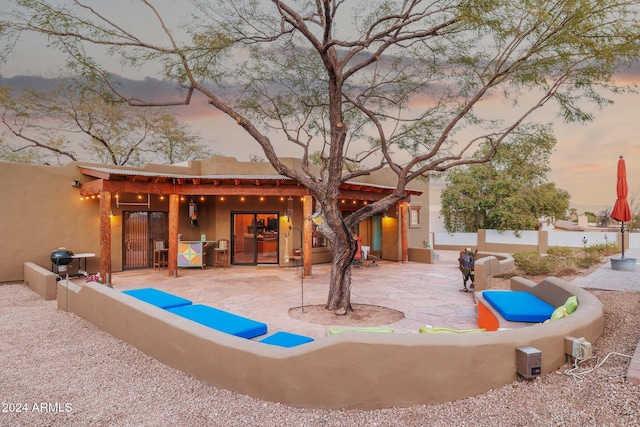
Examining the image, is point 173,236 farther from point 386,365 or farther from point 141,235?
point 386,365

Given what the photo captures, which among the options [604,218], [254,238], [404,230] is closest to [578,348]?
[254,238]

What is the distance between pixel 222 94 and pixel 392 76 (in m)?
4.14

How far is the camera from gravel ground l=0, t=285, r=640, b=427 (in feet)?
9.07

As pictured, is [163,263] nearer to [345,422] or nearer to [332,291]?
[332,291]

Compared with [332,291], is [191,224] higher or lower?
higher

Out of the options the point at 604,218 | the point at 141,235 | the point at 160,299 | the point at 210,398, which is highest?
the point at 604,218

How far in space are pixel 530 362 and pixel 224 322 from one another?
343 cm

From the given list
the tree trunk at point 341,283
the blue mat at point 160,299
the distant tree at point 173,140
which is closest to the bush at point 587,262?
the tree trunk at point 341,283

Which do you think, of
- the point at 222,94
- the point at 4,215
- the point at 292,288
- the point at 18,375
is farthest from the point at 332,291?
the point at 4,215

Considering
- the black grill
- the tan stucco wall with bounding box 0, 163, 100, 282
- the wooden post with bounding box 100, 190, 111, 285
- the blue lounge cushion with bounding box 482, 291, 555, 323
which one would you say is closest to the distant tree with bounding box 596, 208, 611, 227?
the blue lounge cushion with bounding box 482, 291, 555, 323

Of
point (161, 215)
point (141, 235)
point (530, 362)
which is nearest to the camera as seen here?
point (530, 362)

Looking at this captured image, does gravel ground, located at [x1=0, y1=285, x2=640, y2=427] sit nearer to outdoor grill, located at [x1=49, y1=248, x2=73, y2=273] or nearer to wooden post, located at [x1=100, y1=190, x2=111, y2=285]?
wooden post, located at [x1=100, y1=190, x2=111, y2=285]

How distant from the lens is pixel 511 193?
71.4ft

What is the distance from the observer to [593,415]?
262 centimetres
